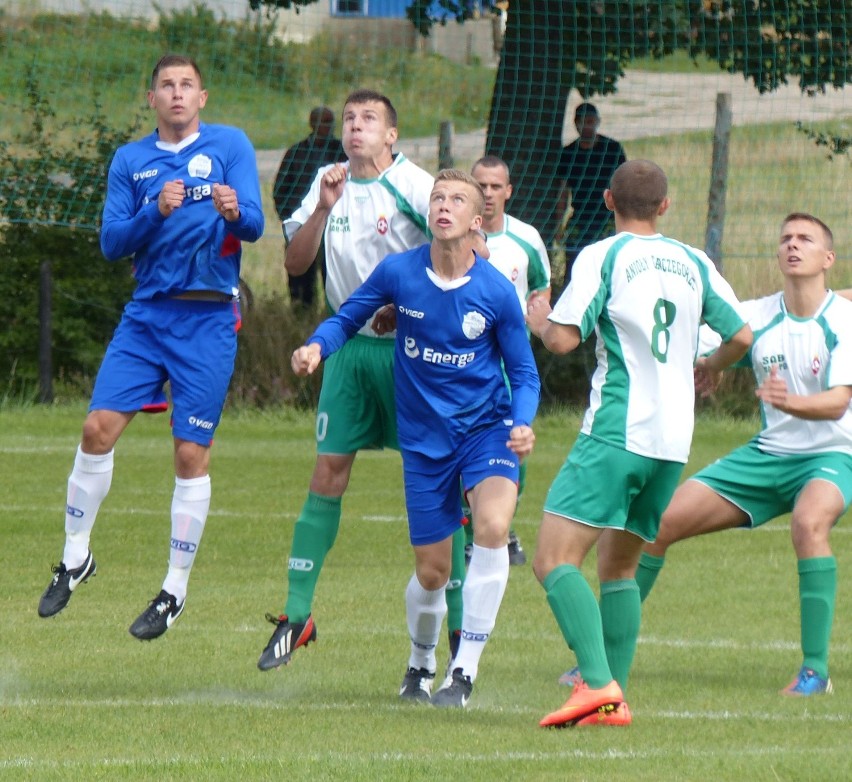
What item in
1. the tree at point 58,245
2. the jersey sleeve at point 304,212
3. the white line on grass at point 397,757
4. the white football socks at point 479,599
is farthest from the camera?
the tree at point 58,245

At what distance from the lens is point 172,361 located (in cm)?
739

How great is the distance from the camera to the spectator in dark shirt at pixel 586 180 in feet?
54.9

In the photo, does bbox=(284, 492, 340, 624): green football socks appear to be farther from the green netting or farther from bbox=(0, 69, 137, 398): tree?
bbox=(0, 69, 137, 398): tree

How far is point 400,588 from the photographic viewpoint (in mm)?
9625

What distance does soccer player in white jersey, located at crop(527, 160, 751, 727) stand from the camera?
6.12 metres

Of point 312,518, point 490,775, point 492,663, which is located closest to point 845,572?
point 492,663

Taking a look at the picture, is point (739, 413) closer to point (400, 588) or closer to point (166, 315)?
point (400, 588)

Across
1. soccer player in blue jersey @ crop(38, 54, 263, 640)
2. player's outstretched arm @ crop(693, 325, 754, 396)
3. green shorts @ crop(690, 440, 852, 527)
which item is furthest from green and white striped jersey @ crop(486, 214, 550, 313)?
player's outstretched arm @ crop(693, 325, 754, 396)

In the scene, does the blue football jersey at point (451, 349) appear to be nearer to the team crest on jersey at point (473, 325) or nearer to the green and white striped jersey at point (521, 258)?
the team crest on jersey at point (473, 325)

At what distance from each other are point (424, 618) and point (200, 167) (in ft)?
6.95

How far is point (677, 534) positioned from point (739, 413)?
9.74m

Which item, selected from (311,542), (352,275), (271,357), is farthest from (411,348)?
(271,357)

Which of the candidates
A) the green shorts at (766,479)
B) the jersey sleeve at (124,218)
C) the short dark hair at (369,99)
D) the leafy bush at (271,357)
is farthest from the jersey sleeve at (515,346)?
the leafy bush at (271,357)

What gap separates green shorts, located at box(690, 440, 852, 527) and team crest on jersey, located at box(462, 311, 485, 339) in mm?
1498
